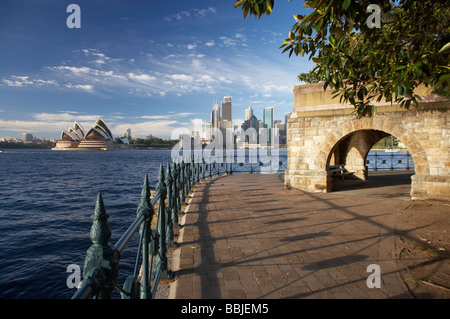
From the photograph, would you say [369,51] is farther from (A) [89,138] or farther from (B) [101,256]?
(A) [89,138]

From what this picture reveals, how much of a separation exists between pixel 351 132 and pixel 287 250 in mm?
6616

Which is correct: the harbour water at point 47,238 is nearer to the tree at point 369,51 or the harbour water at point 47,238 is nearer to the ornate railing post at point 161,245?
the ornate railing post at point 161,245

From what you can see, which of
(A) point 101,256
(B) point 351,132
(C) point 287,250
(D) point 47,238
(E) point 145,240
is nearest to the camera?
(A) point 101,256

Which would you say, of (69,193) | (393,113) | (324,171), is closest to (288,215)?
(324,171)

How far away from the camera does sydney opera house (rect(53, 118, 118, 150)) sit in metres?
104

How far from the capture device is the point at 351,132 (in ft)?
31.7

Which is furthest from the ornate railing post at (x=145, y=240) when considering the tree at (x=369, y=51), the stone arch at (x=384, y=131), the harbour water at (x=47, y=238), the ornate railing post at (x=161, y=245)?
the stone arch at (x=384, y=131)

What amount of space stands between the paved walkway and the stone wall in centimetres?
150

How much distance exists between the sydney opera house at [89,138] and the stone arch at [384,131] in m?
105

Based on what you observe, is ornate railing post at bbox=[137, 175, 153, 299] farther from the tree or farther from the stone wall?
the stone wall

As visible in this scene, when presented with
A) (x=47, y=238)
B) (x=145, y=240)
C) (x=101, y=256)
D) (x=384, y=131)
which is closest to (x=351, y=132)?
(x=384, y=131)

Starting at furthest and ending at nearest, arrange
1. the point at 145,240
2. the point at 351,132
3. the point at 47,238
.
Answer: the point at 47,238, the point at 351,132, the point at 145,240

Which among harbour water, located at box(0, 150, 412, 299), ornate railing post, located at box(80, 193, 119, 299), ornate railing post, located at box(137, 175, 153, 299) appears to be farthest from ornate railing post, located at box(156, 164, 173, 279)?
harbour water, located at box(0, 150, 412, 299)
